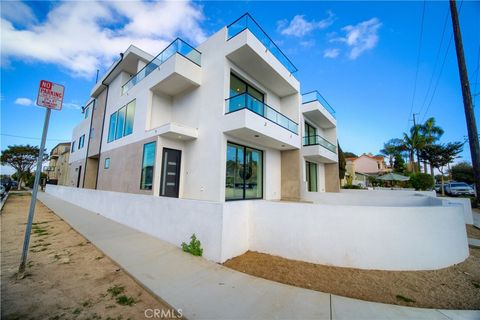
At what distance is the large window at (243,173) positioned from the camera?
8.38 m

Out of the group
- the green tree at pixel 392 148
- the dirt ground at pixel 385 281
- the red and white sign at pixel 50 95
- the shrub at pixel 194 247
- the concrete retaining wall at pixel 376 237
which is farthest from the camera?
the green tree at pixel 392 148

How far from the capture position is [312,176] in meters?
15.0

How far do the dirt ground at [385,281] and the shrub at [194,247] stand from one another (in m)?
0.88

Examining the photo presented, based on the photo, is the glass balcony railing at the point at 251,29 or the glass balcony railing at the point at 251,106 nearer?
the glass balcony railing at the point at 251,106

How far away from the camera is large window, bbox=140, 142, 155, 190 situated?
891cm

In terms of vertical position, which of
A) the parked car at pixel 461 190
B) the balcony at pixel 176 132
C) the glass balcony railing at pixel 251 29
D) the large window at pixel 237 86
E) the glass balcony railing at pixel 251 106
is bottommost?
the parked car at pixel 461 190

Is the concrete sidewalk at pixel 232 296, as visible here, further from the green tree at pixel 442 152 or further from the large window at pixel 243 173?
the green tree at pixel 442 152

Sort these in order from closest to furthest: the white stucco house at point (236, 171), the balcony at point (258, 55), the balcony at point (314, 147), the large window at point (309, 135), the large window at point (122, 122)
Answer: the white stucco house at point (236, 171) → the balcony at point (258, 55) → the large window at point (122, 122) → the balcony at point (314, 147) → the large window at point (309, 135)

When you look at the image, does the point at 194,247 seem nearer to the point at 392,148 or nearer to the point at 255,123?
the point at 255,123

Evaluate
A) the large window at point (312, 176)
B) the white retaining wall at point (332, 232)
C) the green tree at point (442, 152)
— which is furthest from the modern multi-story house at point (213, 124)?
the green tree at point (442, 152)

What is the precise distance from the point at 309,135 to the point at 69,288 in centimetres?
1578

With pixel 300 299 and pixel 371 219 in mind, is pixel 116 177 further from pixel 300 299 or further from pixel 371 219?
pixel 371 219

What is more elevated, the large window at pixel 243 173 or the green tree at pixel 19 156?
the green tree at pixel 19 156

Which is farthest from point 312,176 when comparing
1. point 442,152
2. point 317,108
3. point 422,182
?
point 442,152
